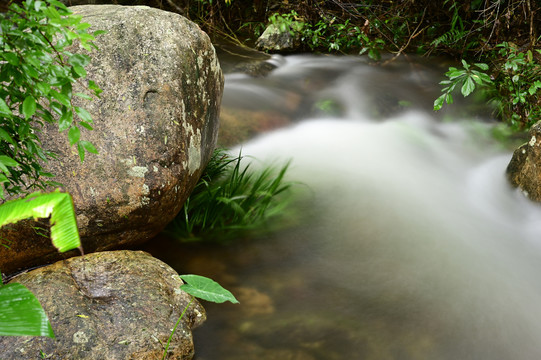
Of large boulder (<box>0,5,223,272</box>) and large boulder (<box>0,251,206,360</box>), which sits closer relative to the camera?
large boulder (<box>0,251,206,360</box>)

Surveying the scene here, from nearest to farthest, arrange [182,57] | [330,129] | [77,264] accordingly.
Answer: [77,264] < [182,57] < [330,129]

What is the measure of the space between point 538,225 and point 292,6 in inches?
166

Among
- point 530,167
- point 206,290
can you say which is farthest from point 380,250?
point 206,290

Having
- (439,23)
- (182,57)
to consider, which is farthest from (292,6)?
(182,57)

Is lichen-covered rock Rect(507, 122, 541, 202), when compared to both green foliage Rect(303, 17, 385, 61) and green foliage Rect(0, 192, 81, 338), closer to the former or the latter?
green foliage Rect(303, 17, 385, 61)

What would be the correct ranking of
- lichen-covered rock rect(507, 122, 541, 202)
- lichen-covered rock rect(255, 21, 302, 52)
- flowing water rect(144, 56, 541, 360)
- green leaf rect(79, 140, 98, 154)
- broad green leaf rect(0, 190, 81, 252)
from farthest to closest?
lichen-covered rock rect(255, 21, 302, 52)
lichen-covered rock rect(507, 122, 541, 202)
flowing water rect(144, 56, 541, 360)
green leaf rect(79, 140, 98, 154)
broad green leaf rect(0, 190, 81, 252)

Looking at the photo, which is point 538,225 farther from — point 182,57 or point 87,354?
point 87,354

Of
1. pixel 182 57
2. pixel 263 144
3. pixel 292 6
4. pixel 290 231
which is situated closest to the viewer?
pixel 182 57

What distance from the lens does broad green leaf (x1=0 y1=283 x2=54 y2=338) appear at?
2.86 feet

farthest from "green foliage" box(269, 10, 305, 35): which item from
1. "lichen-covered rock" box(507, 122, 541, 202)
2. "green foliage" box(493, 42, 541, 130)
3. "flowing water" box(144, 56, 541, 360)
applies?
"lichen-covered rock" box(507, 122, 541, 202)

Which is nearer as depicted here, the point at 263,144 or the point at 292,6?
the point at 263,144

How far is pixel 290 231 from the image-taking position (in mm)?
2971

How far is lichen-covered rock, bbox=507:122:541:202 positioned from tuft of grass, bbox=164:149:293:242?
1743 mm

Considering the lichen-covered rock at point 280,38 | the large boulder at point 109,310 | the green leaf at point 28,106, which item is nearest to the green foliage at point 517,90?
the lichen-covered rock at point 280,38
